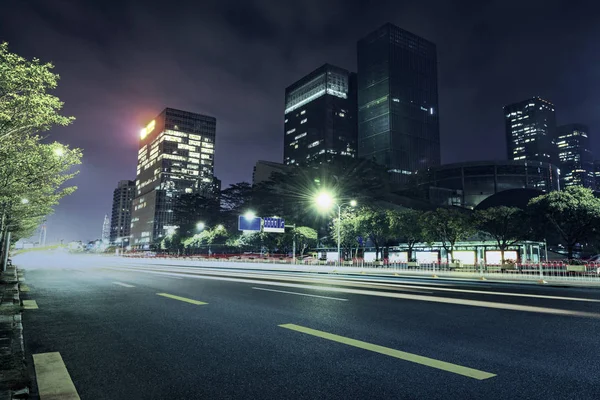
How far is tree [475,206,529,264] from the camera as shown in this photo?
40.4 meters

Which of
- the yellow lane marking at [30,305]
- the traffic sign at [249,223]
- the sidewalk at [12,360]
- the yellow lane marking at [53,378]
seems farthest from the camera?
the traffic sign at [249,223]

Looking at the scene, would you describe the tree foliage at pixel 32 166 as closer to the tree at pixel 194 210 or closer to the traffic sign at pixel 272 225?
the traffic sign at pixel 272 225

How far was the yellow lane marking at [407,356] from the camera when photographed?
4.57 metres

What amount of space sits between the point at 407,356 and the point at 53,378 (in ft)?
14.8

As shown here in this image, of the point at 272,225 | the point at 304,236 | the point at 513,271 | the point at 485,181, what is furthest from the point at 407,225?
the point at 485,181

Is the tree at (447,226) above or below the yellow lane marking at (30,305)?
above

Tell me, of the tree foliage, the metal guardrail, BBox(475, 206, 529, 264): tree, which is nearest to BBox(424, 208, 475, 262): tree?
Answer: BBox(475, 206, 529, 264): tree

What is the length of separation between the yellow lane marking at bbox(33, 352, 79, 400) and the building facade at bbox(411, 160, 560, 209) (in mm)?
118862

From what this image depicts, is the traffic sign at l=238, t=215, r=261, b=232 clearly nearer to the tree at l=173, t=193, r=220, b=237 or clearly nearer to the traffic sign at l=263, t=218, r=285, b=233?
the traffic sign at l=263, t=218, r=285, b=233

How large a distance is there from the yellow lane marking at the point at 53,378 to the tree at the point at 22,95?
12.2m

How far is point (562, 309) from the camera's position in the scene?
10039mm

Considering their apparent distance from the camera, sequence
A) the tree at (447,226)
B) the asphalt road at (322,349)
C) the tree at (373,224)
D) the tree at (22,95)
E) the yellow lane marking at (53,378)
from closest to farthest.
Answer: the yellow lane marking at (53,378)
the asphalt road at (322,349)
the tree at (22,95)
the tree at (447,226)
the tree at (373,224)

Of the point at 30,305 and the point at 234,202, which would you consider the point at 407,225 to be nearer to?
the point at 30,305

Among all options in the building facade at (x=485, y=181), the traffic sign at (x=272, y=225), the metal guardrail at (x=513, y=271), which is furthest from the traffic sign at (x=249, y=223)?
the building facade at (x=485, y=181)
